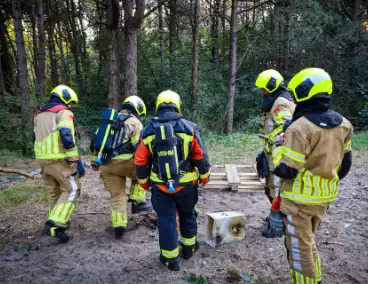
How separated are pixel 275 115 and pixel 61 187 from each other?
326cm

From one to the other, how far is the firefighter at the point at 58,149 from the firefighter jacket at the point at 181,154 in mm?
1313

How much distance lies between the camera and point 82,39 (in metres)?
21.8

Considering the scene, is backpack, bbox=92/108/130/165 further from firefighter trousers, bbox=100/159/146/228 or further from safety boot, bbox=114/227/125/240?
safety boot, bbox=114/227/125/240

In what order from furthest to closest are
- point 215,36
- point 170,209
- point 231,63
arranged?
1. point 215,36
2. point 231,63
3. point 170,209

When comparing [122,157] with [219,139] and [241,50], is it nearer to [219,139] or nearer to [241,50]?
[219,139]

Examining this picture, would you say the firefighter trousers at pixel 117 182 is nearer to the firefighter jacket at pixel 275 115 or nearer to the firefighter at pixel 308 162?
the firefighter jacket at pixel 275 115

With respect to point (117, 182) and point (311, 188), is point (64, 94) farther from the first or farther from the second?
point (311, 188)

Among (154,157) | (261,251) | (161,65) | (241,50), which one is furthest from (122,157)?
(241,50)

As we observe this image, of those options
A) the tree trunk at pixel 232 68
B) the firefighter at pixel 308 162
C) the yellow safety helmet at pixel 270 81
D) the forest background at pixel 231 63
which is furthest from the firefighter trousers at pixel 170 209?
the tree trunk at pixel 232 68

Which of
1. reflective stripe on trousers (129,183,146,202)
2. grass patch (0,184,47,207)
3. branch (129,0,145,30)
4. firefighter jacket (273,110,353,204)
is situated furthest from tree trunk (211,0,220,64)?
firefighter jacket (273,110,353,204)

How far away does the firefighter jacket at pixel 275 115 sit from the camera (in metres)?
4.07

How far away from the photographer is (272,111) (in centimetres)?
419

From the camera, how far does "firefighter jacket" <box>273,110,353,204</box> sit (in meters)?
2.61

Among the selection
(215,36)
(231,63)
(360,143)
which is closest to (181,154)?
(360,143)
